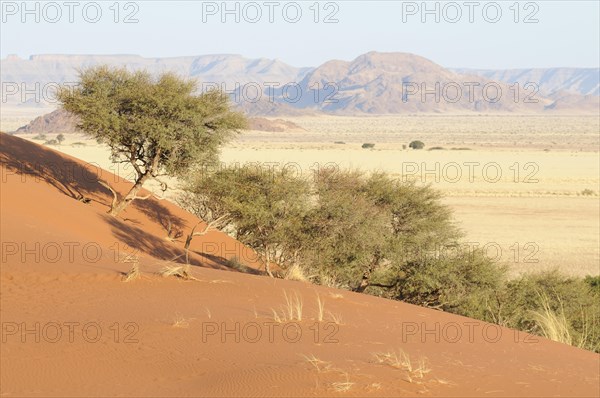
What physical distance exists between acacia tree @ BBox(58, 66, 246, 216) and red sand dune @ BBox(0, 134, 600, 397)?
25.6 ft

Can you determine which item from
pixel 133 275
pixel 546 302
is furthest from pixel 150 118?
pixel 546 302

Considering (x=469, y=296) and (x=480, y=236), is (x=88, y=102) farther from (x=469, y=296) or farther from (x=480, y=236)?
(x=480, y=236)

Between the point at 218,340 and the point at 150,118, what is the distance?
50.2 ft

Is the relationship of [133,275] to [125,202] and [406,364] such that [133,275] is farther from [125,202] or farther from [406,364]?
[125,202]

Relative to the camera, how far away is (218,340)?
11188 millimetres

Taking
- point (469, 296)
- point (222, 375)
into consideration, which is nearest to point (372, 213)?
point (469, 296)

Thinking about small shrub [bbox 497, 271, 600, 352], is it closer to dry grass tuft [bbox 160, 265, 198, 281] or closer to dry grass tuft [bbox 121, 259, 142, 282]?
dry grass tuft [bbox 160, 265, 198, 281]

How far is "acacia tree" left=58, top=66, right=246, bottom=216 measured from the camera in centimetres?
2555

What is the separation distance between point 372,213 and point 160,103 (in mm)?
7197

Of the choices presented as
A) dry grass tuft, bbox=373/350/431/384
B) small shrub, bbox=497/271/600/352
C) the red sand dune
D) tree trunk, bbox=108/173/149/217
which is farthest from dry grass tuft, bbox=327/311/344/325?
tree trunk, bbox=108/173/149/217

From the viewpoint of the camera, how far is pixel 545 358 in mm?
11898

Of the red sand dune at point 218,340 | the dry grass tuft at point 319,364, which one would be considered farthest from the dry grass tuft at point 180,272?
the dry grass tuft at point 319,364

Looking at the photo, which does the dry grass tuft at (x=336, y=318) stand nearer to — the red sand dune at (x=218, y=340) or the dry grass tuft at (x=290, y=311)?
the red sand dune at (x=218, y=340)

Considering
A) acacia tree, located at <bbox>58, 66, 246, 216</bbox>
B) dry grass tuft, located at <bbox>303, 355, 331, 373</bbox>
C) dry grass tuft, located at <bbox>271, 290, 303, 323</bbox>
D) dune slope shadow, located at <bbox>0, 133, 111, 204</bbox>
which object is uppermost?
acacia tree, located at <bbox>58, 66, 246, 216</bbox>
